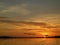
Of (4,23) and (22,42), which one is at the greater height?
(4,23)

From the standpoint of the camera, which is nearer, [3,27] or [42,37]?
[3,27]

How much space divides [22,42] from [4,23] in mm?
323

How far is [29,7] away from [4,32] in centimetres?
61

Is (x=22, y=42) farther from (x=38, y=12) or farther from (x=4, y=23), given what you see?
(x=38, y=12)

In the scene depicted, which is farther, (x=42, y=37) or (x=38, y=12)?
(x=42, y=37)

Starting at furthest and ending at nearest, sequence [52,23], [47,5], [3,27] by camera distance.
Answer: [3,27]
[52,23]
[47,5]

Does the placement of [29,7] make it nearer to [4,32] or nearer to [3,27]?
[3,27]

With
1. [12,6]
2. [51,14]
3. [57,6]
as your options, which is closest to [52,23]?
[51,14]

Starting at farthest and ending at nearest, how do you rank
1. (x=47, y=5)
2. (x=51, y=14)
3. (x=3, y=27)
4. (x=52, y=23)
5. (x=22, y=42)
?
(x=22, y=42)
(x=3, y=27)
(x=52, y=23)
(x=51, y=14)
(x=47, y=5)

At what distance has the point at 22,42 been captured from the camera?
5.16 feet

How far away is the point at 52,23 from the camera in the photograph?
133cm

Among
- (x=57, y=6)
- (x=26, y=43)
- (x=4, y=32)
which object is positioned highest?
(x=57, y=6)

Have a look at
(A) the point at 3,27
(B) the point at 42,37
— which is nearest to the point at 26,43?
(B) the point at 42,37

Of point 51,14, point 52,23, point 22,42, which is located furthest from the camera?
point 22,42
